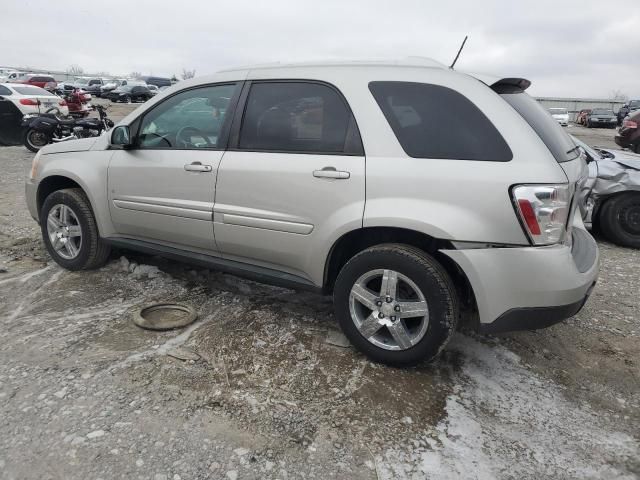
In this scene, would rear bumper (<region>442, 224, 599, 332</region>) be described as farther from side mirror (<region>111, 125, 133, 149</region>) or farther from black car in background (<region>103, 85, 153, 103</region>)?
black car in background (<region>103, 85, 153, 103</region>)

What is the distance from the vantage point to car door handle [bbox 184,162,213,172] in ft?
11.1

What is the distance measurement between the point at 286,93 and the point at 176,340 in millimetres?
1779

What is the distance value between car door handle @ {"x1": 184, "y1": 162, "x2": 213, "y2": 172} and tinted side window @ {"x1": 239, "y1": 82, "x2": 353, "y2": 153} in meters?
0.29

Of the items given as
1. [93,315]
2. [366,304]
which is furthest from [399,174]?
[93,315]

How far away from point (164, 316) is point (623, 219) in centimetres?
524

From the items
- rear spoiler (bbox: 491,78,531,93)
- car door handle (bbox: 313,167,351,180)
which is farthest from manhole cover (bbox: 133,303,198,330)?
rear spoiler (bbox: 491,78,531,93)

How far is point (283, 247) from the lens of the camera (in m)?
3.17

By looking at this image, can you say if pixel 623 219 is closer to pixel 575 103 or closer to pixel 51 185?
pixel 51 185

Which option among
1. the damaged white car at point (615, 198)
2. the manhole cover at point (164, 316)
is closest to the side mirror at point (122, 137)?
the manhole cover at point (164, 316)

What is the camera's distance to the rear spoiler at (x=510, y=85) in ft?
9.32

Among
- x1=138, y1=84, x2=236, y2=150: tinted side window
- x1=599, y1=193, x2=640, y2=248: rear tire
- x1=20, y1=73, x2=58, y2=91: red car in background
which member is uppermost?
x1=138, y1=84, x2=236, y2=150: tinted side window

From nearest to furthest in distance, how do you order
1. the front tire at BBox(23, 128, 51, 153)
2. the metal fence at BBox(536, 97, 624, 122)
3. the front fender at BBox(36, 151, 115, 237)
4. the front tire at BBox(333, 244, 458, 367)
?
the front tire at BBox(333, 244, 458, 367)
the front fender at BBox(36, 151, 115, 237)
the front tire at BBox(23, 128, 51, 153)
the metal fence at BBox(536, 97, 624, 122)

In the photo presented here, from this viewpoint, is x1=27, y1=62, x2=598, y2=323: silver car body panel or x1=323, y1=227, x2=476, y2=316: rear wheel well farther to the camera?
x1=323, y1=227, x2=476, y2=316: rear wheel well

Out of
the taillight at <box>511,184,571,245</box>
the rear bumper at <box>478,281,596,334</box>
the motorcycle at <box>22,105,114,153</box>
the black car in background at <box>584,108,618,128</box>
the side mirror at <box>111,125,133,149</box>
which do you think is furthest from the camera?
the black car in background at <box>584,108,618,128</box>
